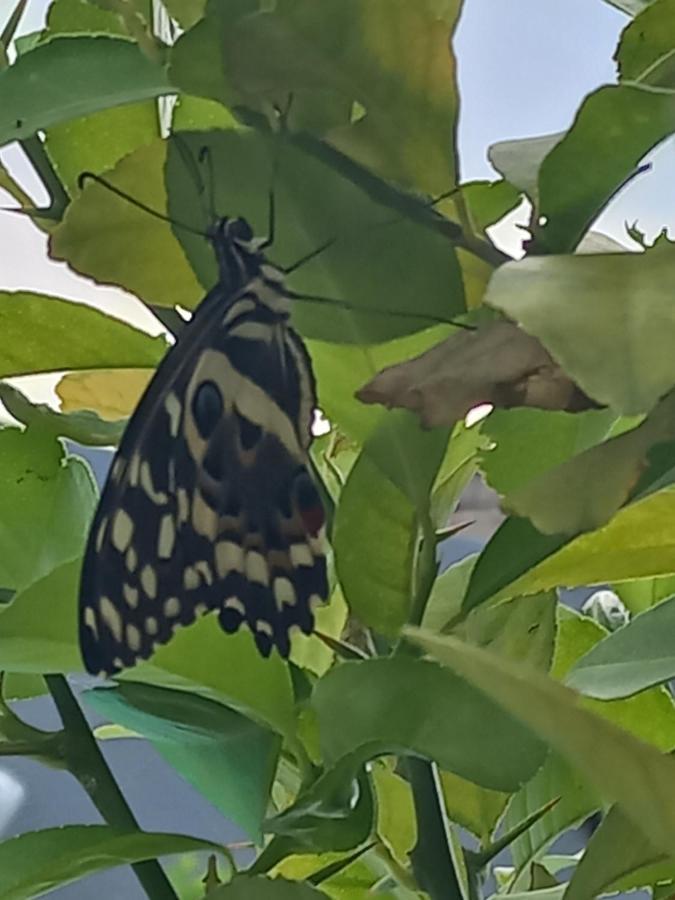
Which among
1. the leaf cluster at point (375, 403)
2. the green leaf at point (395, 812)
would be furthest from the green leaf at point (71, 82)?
the green leaf at point (395, 812)

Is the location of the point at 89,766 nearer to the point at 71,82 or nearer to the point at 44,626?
the point at 44,626

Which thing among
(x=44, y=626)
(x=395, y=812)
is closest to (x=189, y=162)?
(x=44, y=626)

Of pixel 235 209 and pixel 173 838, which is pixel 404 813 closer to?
pixel 173 838

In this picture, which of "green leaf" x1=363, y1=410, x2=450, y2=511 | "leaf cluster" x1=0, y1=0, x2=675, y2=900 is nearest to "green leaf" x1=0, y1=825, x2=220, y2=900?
"leaf cluster" x1=0, y1=0, x2=675, y2=900

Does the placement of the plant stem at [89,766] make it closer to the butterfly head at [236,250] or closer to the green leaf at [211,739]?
the green leaf at [211,739]

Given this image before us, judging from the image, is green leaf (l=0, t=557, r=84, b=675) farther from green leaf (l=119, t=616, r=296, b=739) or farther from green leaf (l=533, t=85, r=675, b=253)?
green leaf (l=533, t=85, r=675, b=253)
